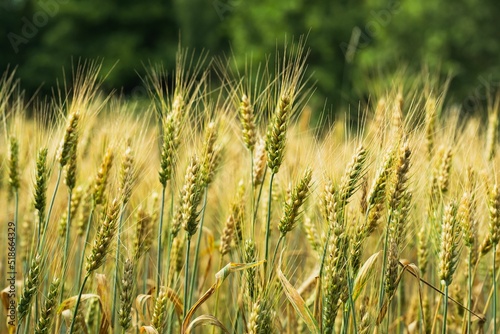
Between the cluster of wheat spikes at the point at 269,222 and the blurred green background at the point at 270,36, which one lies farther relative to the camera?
the blurred green background at the point at 270,36

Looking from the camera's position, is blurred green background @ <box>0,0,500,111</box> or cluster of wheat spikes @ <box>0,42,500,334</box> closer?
cluster of wheat spikes @ <box>0,42,500,334</box>

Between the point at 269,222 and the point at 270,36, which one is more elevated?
the point at 270,36

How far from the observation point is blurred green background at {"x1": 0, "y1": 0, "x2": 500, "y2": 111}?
1930cm

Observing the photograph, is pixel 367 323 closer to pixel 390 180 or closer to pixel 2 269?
pixel 390 180

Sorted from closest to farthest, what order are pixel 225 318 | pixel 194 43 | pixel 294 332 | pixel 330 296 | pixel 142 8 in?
pixel 330 296 < pixel 294 332 < pixel 225 318 < pixel 194 43 < pixel 142 8

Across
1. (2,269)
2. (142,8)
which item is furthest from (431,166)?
(142,8)

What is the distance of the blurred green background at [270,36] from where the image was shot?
760 inches

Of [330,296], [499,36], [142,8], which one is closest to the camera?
[330,296]

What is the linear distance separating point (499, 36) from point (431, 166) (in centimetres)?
1771

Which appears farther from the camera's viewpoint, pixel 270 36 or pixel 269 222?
pixel 270 36

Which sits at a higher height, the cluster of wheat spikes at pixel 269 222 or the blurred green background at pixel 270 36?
the blurred green background at pixel 270 36

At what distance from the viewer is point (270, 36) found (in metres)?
23.9

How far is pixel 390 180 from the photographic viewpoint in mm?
2385

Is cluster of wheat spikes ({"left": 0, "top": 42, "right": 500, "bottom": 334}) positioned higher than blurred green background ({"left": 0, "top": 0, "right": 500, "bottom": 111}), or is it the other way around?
blurred green background ({"left": 0, "top": 0, "right": 500, "bottom": 111})
